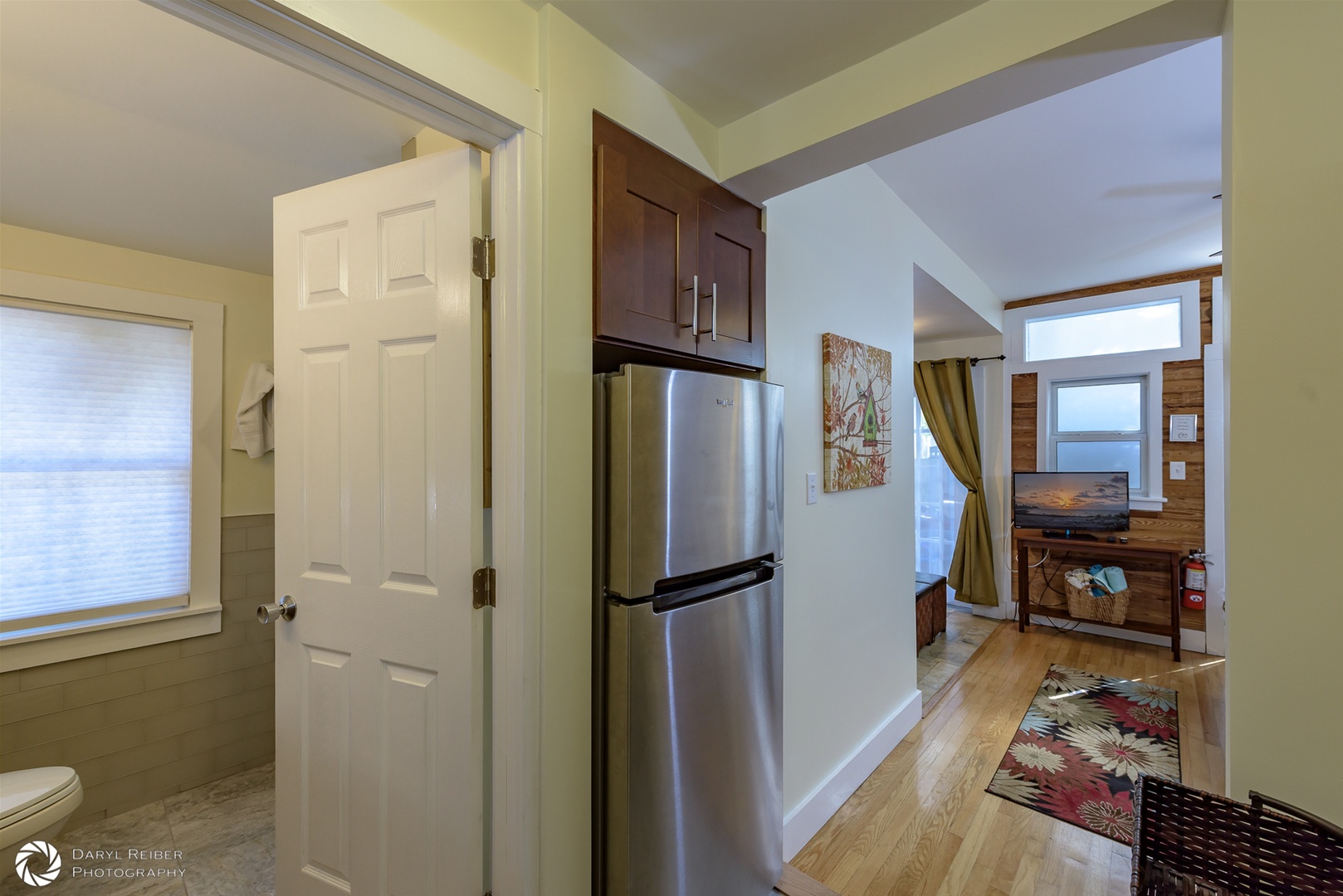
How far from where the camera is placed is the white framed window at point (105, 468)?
2197 mm

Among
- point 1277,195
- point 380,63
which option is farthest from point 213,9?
point 1277,195

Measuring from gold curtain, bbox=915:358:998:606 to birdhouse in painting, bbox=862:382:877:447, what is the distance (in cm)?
287

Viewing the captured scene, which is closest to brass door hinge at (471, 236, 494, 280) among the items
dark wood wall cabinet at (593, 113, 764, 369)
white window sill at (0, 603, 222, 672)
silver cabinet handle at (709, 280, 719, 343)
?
dark wood wall cabinet at (593, 113, 764, 369)

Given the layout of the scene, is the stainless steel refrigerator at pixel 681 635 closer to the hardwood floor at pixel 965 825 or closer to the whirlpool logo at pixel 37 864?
the hardwood floor at pixel 965 825

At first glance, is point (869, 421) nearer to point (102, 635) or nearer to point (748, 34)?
point (748, 34)

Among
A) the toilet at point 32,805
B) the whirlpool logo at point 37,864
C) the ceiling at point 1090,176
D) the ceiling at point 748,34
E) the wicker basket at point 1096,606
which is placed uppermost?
the ceiling at point 1090,176

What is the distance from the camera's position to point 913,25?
1.36 m

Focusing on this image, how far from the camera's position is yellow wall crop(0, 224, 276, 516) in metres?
2.34

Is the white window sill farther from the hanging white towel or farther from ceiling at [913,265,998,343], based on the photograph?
ceiling at [913,265,998,343]

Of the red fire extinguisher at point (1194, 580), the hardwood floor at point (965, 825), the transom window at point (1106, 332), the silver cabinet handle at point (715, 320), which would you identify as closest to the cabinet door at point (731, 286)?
the silver cabinet handle at point (715, 320)

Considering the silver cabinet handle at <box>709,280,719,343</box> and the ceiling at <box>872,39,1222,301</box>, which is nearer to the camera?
the silver cabinet handle at <box>709,280,719,343</box>

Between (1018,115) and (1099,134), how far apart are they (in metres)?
0.46

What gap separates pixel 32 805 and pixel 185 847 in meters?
0.68

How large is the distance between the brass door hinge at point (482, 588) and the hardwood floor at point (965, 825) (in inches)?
59.2
